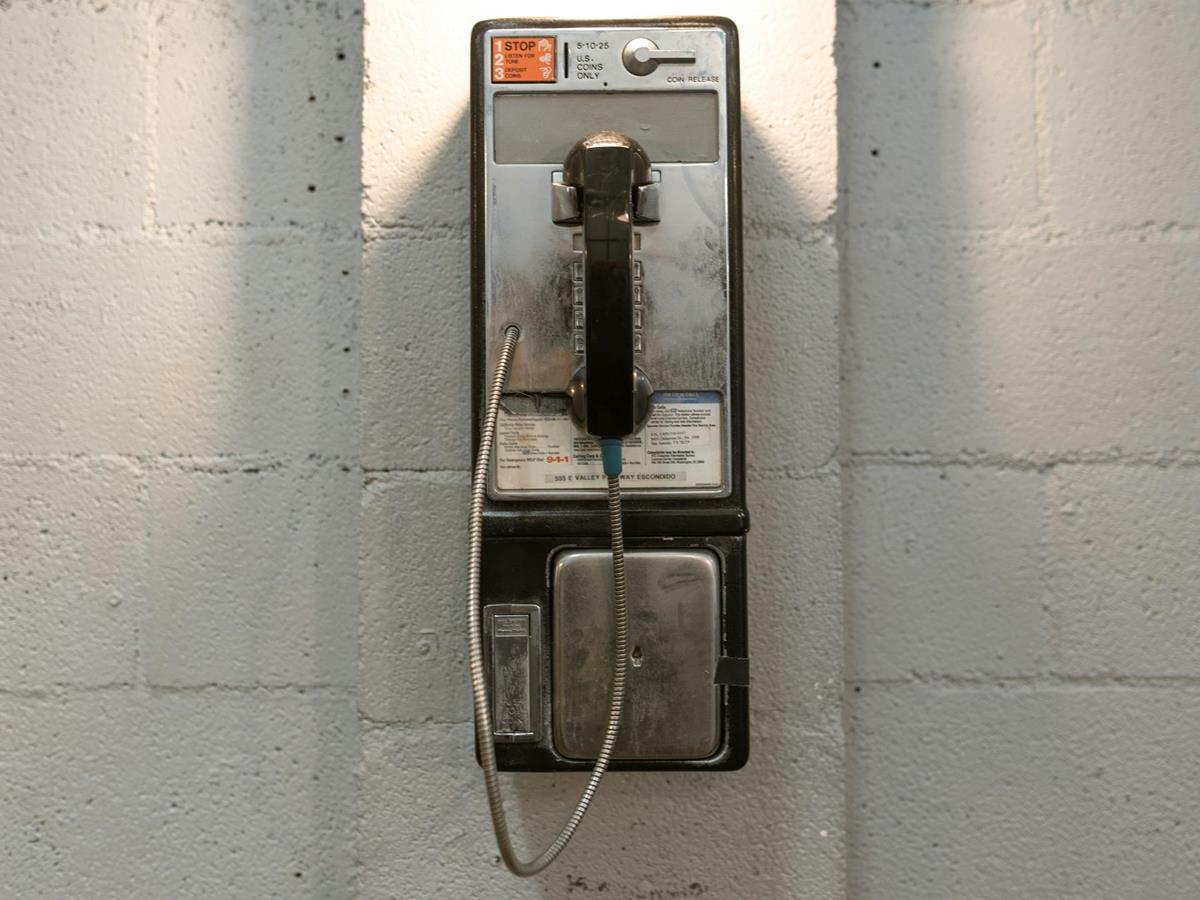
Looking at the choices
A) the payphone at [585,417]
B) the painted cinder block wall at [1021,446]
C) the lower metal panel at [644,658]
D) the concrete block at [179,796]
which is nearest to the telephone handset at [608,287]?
the payphone at [585,417]

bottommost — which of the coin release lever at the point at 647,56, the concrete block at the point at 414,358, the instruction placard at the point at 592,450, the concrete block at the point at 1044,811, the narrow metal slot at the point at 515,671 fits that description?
the concrete block at the point at 1044,811

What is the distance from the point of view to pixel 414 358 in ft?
2.80

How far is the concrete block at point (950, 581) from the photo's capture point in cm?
89

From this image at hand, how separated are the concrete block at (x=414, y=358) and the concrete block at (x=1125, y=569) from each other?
2.05 feet

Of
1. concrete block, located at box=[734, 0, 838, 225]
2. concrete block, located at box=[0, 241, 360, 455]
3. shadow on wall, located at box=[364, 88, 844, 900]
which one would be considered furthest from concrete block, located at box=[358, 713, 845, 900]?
concrete block, located at box=[734, 0, 838, 225]

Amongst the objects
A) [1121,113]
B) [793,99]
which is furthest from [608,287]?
[1121,113]

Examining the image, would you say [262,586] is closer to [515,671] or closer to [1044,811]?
[515,671]

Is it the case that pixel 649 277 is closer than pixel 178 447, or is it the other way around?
pixel 649 277

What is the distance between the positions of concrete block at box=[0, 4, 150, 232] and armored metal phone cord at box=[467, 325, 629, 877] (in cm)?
52

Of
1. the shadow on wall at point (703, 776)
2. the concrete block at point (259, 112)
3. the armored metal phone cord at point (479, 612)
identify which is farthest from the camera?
the concrete block at point (259, 112)

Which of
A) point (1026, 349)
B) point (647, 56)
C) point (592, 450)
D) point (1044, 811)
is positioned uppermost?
point (647, 56)

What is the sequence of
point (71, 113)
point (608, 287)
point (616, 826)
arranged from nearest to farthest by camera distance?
point (608, 287) < point (616, 826) < point (71, 113)

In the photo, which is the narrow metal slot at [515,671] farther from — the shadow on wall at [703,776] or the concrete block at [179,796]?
the concrete block at [179,796]

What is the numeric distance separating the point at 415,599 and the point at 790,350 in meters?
0.44
